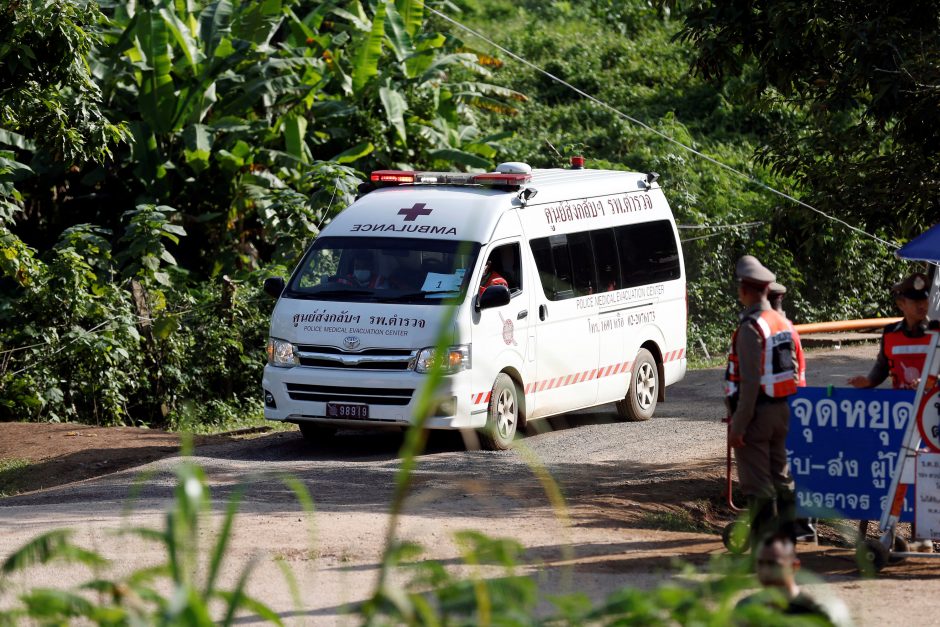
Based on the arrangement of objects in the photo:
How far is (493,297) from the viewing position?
1182cm

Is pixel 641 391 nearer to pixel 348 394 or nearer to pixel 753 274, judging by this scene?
pixel 348 394

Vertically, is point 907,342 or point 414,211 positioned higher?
point 414,211

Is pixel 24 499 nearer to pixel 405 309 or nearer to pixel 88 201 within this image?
pixel 405 309

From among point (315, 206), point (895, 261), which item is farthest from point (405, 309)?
point (895, 261)

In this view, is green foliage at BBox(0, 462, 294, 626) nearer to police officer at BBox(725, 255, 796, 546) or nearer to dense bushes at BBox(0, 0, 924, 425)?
police officer at BBox(725, 255, 796, 546)

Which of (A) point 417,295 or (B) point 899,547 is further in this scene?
(A) point 417,295

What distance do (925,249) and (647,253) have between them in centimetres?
632

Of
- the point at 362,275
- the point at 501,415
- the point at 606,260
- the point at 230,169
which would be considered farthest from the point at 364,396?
the point at 230,169

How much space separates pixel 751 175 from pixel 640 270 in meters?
11.7

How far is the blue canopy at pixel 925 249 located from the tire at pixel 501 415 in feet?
15.2

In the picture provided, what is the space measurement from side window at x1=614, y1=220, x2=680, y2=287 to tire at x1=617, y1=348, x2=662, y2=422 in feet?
2.72

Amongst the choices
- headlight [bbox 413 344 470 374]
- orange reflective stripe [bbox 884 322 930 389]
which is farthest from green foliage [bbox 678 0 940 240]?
headlight [bbox 413 344 470 374]

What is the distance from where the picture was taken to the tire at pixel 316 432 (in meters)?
12.7

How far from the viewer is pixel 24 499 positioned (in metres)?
10.5
